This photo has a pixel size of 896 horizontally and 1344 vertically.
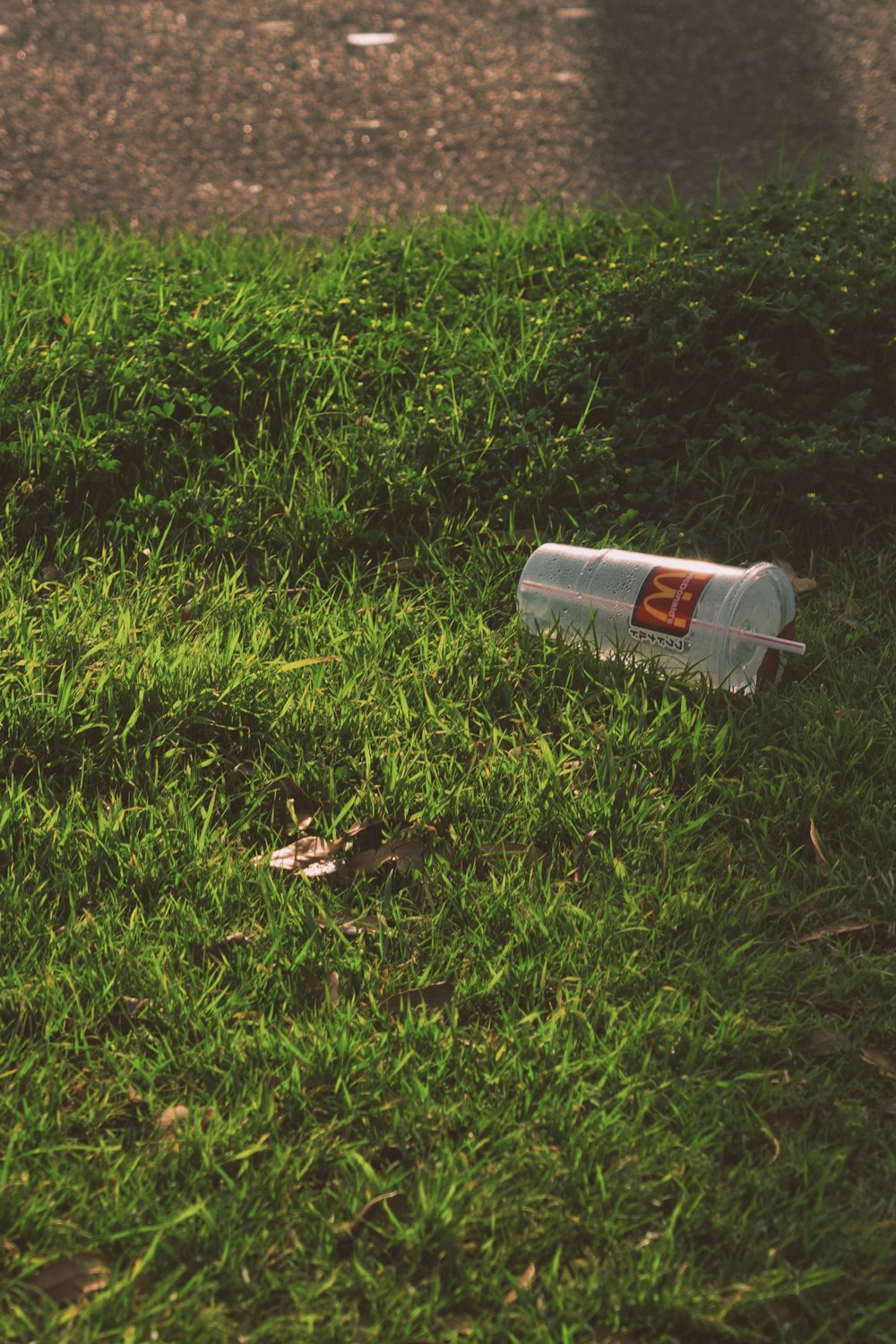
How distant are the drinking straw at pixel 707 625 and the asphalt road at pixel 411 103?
2.55 meters

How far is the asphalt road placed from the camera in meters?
5.81

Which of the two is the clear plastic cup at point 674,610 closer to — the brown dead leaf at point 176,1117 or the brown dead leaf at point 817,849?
the brown dead leaf at point 817,849

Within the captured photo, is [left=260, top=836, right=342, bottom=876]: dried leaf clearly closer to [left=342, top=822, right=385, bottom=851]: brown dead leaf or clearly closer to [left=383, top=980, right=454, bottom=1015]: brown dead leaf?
[left=342, top=822, right=385, bottom=851]: brown dead leaf

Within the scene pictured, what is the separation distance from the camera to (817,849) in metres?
2.90

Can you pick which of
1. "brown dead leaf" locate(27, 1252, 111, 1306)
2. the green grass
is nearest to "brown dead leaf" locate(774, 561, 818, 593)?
the green grass

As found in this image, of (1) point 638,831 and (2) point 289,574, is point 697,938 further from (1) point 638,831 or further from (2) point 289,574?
(2) point 289,574

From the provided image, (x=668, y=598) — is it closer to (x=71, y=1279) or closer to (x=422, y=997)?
(x=422, y=997)

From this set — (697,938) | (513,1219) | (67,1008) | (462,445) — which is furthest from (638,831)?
(462,445)

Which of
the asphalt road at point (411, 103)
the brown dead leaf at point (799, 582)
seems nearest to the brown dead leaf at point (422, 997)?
the brown dead leaf at point (799, 582)

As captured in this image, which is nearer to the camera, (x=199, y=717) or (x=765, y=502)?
(x=199, y=717)

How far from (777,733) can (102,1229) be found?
74.6 inches

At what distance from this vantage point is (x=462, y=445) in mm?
4062

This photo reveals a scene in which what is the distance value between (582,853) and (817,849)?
53 cm

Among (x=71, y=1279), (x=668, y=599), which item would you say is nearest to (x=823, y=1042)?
(x=668, y=599)
